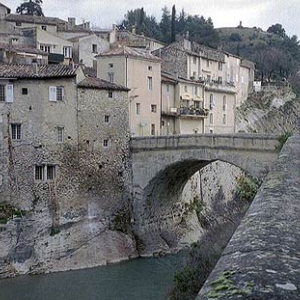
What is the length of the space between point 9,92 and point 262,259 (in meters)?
27.0

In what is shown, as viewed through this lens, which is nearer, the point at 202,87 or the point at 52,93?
the point at 52,93

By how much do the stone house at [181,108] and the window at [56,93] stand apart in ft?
42.1

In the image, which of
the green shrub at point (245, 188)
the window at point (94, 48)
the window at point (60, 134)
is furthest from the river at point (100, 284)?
the window at point (94, 48)

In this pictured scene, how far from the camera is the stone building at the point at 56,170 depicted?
29.3 meters

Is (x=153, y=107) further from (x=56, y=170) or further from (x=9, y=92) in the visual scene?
(x=9, y=92)

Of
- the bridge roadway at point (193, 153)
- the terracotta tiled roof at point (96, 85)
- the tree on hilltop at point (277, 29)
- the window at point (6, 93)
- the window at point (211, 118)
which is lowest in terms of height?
the bridge roadway at point (193, 153)

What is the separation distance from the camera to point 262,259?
4312 millimetres

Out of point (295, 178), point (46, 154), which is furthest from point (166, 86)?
point (295, 178)

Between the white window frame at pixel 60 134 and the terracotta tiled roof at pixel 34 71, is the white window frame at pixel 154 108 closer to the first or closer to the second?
the terracotta tiled roof at pixel 34 71

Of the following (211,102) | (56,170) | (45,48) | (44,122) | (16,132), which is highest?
(45,48)

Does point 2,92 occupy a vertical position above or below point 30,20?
below

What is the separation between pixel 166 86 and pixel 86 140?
13510 mm

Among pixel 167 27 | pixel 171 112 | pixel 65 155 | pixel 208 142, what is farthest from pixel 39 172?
pixel 167 27

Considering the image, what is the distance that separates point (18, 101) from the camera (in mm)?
29891
